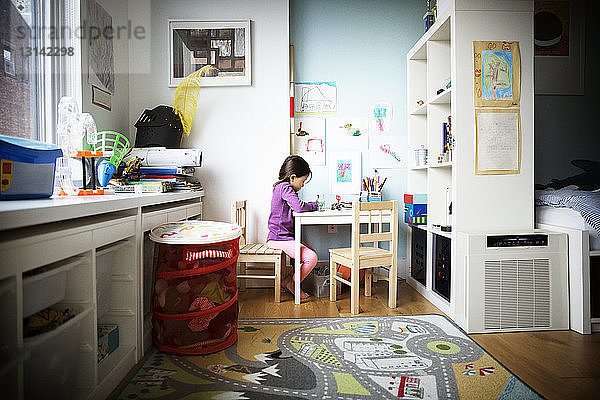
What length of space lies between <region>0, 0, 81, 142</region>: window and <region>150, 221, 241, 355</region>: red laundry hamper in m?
0.86

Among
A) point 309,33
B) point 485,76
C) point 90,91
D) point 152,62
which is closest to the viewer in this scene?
point 485,76

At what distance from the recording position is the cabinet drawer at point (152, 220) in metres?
2.22

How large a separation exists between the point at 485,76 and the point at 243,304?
2.12 metres

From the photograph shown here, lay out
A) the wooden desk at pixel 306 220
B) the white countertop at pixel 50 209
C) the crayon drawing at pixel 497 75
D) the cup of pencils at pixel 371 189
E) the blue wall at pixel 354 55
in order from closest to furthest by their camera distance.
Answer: the white countertop at pixel 50 209 → the crayon drawing at pixel 497 75 → the wooden desk at pixel 306 220 → the cup of pencils at pixel 371 189 → the blue wall at pixel 354 55

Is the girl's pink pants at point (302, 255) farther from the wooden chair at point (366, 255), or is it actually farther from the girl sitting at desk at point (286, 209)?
the wooden chair at point (366, 255)

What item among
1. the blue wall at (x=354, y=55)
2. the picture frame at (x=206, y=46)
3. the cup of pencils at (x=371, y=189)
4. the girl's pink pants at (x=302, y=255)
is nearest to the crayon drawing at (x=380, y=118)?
the blue wall at (x=354, y=55)

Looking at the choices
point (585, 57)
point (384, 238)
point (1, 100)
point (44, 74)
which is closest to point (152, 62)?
point (44, 74)

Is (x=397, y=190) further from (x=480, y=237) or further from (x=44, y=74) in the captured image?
(x=44, y=74)

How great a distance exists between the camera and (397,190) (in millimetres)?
3926

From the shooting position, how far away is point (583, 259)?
8.03 feet

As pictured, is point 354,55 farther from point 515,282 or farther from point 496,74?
point 515,282

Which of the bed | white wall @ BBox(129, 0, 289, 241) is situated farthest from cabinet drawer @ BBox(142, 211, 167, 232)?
the bed

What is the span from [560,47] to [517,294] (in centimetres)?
251

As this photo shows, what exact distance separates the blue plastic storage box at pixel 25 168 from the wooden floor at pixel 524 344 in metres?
1.51
